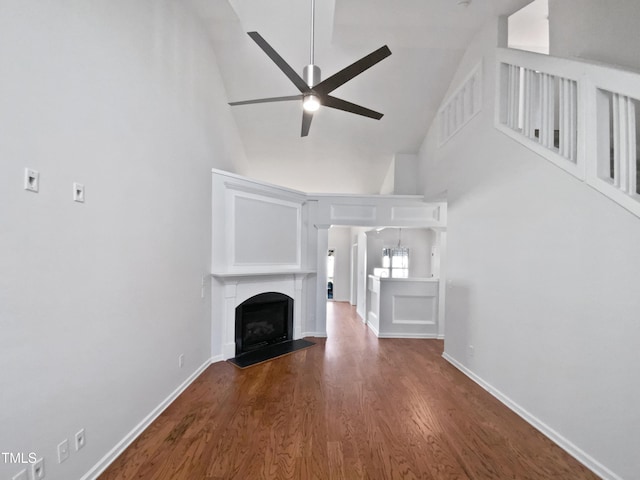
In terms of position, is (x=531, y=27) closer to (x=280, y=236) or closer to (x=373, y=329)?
(x=280, y=236)

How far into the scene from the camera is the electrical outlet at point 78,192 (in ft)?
5.58

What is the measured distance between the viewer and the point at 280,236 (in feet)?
15.6

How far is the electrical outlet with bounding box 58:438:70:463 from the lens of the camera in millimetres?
1597

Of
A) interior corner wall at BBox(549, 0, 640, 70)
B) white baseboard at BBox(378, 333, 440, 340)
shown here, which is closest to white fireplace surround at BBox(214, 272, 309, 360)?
white baseboard at BBox(378, 333, 440, 340)

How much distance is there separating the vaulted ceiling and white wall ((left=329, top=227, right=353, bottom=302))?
3.27 m

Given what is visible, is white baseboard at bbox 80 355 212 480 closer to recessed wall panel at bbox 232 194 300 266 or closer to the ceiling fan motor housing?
recessed wall panel at bbox 232 194 300 266

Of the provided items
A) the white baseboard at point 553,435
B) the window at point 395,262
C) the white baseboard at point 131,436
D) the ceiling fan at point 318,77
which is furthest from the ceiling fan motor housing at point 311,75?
the window at point 395,262

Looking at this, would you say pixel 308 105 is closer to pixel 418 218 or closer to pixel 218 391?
pixel 218 391

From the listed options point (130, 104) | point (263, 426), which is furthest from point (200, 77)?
point (263, 426)

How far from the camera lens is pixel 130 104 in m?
2.21

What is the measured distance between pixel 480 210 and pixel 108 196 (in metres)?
3.49

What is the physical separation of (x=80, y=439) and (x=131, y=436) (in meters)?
0.54

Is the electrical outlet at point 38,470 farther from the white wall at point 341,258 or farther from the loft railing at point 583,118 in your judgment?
the white wall at point 341,258

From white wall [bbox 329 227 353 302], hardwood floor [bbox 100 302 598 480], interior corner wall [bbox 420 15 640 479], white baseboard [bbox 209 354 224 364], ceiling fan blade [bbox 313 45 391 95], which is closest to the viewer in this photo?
interior corner wall [bbox 420 15 640 479]
